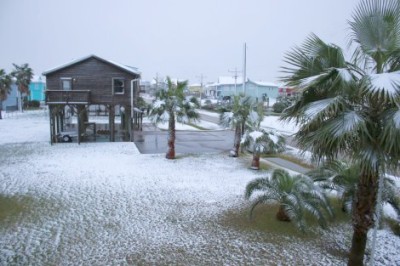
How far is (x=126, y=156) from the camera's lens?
1672 centimetres

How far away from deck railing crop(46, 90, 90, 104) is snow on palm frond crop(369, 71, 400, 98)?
19.2 m

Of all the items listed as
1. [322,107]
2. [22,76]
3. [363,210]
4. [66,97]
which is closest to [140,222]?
[363,210]

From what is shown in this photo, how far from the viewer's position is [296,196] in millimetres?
7613

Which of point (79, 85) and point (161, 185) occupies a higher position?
point (79, 85)

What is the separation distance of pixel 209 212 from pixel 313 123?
4988mm

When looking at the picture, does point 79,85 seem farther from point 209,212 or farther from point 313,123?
point 313,123

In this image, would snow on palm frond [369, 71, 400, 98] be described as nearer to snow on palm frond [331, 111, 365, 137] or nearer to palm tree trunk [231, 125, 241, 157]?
snow on palm frond [331, 111, 365, 137]

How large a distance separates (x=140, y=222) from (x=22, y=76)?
4883 cm

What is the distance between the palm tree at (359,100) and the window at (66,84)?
19.1 meters

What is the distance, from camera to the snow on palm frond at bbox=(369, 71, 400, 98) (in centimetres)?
411

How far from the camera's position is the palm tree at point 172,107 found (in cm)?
1532

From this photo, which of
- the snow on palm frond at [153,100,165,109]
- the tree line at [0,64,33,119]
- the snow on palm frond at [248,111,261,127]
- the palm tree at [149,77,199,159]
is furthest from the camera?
the tree line at [0,64,33,119]

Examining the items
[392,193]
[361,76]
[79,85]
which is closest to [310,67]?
[361,76]

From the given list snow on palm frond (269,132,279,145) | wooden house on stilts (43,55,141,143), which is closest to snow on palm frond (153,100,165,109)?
snow on palm frond (269,132,279,145)
